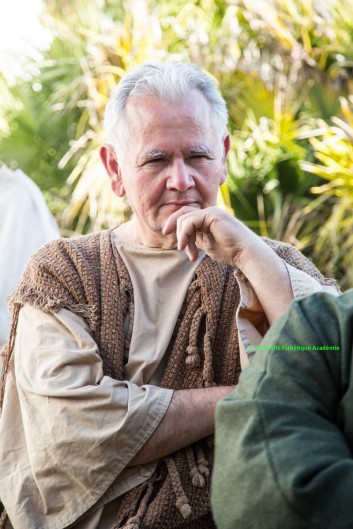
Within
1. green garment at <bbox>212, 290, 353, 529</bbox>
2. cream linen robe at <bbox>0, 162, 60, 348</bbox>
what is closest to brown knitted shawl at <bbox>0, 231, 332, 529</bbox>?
cream linen robe at <bbox>0, 162, 60, 348</bbox>

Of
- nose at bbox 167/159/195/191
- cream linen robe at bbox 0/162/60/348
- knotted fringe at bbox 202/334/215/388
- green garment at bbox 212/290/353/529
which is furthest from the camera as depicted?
cream linen robe at bbox 0/162/60/348

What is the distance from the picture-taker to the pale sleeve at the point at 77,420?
2420 mm

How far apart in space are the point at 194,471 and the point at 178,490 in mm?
74

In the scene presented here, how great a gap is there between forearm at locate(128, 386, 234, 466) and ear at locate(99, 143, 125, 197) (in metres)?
0.83

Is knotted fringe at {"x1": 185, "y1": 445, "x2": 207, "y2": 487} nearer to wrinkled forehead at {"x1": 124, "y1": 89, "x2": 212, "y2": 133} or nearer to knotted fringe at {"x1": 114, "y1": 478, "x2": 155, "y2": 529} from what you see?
knotted fringe at {"x1": 114, "y1": 478, "x2": 155, "y2": 529}

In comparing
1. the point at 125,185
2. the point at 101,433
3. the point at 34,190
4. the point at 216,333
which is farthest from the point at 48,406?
the point at 34,190

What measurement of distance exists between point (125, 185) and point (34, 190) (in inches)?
47.6

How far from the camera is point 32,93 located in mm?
8461

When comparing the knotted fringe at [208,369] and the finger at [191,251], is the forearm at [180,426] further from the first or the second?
the finger at [191,251]

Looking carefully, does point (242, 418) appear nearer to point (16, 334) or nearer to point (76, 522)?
point (76, 522)

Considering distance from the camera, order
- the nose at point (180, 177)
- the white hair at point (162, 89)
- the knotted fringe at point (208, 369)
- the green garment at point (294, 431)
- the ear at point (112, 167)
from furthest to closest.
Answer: the ear at point (112, 167)
the white hair at point (162, 89)
the nose at point (180, 177)
the knotted fringe at point (208, 369)
the green garment at point (294, 431)

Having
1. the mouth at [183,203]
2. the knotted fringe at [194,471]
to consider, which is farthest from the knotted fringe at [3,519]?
the mouth at [183,203]

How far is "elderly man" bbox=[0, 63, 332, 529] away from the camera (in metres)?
2.45

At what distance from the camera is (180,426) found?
248 centimetres
